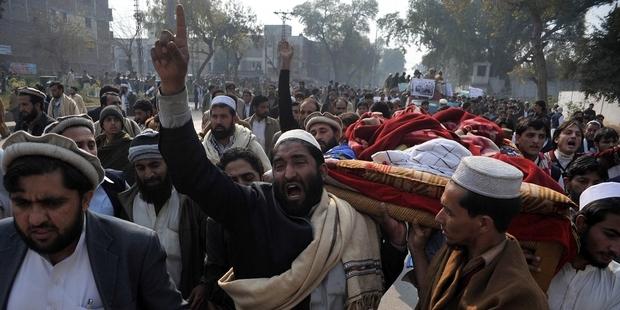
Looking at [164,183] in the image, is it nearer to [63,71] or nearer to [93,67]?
[63,71]

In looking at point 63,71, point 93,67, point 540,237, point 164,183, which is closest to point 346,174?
point 540,237

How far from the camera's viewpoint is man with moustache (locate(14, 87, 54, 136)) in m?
5.12

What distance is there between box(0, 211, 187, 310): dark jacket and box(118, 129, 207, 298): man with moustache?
0.81m

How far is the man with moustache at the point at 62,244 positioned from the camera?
1.57m

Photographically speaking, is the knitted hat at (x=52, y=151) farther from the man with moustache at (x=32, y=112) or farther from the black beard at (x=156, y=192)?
the man with moustache at (x=32, y=112)

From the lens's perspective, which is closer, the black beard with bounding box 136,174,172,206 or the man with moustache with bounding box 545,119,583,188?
the black beard with bounding box 136,174,172,206

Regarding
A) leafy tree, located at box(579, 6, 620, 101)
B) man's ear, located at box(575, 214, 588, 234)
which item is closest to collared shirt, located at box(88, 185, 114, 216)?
man's ear, located at box(575, 214, 588, 234)

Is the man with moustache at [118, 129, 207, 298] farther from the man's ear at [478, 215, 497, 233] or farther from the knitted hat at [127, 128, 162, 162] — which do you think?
the man's ear at [478, 215, 497, 233]

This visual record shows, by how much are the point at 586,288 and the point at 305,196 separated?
1.29 meters

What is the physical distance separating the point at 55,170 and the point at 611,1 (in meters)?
21.4

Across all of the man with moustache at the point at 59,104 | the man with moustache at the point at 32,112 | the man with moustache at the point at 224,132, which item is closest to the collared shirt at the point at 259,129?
the man with moustache at the point at 224,132

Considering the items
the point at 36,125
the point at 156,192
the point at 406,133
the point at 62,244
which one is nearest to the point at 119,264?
the point at 62,244

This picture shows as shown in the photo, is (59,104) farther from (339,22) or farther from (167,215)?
(339,22)

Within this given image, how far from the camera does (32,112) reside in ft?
17.1
